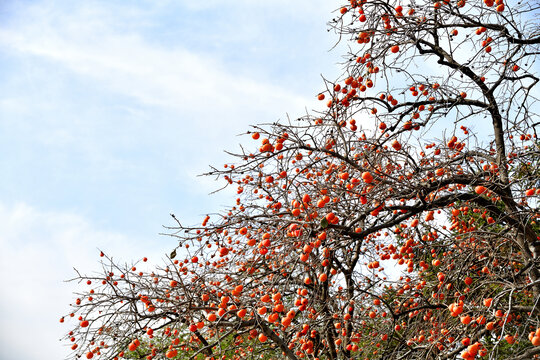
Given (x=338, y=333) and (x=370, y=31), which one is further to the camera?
(x=338, y=333)

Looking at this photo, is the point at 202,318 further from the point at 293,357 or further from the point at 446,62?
the point at 446,62

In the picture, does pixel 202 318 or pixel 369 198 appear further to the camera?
pixel 202 318

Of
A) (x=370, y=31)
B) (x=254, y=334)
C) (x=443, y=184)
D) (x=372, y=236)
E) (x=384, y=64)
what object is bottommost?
(x=254, y=334)

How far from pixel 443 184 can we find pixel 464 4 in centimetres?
239

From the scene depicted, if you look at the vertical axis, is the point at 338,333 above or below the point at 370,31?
below

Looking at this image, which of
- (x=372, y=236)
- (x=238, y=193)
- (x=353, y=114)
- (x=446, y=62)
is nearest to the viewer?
(x=353, y=114)

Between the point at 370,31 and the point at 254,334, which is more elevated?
the point at 370,31

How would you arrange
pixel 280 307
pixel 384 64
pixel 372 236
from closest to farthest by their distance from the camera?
pixel 280 307 → pixel 384 64 → pixel 372 236

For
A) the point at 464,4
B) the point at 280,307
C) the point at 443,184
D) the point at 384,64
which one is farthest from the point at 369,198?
the point at 464,4

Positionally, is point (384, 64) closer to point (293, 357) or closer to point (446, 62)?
point (446, 62)

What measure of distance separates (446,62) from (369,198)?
9.13 ft

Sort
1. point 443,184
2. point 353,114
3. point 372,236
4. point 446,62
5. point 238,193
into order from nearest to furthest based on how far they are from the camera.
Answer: point 443,184
point 353,114
point 446,62
point 238,193
point 372,236

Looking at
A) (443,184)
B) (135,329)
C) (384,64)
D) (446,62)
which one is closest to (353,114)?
(384,64)

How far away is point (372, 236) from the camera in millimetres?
7578
